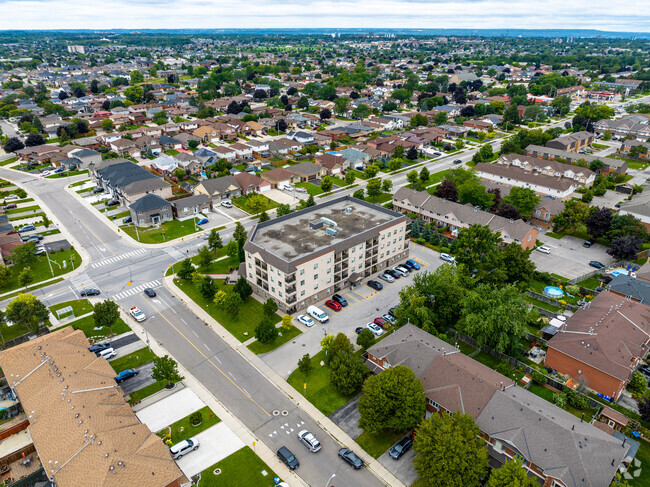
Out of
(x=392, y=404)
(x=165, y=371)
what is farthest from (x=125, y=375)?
(x=392, y=404)

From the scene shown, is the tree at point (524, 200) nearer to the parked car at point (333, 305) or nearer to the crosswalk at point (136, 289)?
the parked car at point (333, 305)

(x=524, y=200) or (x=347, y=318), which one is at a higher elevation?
(x=524, y=200)

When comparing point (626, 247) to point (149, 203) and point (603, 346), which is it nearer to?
point (603, 346)

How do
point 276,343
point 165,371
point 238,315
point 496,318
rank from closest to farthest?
point 165,371, point 496,318, point 276,343, point 238,315

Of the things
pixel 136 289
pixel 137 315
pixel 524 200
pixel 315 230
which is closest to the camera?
pixel 137 315

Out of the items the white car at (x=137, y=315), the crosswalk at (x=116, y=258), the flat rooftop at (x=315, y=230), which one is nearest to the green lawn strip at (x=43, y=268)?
the crosswalk at (x=116, y=258)

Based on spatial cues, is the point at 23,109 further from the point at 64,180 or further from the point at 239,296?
the point at 239,296
